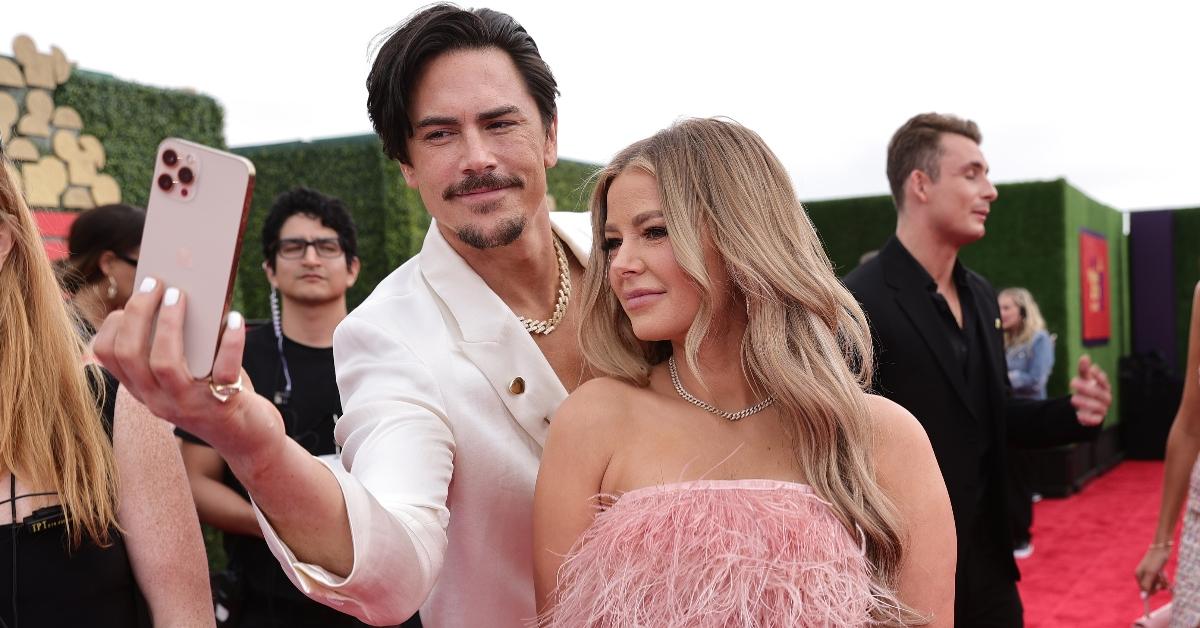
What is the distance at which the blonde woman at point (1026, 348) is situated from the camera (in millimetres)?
8750

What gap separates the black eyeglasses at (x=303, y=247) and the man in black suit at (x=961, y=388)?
1.96 metres

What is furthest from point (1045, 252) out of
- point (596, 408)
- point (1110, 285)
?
point (596, 408)

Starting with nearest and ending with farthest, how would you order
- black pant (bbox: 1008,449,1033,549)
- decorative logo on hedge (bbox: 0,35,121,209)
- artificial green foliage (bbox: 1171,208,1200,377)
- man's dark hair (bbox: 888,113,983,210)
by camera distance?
black pant (bbox: 1008,449,1033,549), man's dark hair (bbox: 888,113,983,210), decorative logo on hedge (bbox: 0,35,121,209), artificial green foliage (bbox: 1171,208,1200,377)

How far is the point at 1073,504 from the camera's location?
388 inches

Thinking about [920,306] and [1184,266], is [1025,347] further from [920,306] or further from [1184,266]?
[1184,266]

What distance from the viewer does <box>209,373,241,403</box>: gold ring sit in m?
1.06

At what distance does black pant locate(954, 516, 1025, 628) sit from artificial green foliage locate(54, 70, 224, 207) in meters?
5.00

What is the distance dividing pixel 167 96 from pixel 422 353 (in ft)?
17.5

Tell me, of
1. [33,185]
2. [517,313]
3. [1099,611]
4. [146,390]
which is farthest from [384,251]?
[146,390]

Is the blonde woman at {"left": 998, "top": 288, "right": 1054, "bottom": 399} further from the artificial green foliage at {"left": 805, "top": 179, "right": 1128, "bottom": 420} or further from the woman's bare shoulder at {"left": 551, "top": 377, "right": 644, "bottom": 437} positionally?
the woman's bare shoulder at {"left": 551, "top": 377, "right": 644, "bottom": 437}

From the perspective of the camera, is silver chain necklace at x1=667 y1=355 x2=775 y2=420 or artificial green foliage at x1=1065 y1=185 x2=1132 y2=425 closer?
silver chain necklace at x1=667 y1=355 x2=775 y2=420

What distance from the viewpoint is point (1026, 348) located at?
885 centimetres

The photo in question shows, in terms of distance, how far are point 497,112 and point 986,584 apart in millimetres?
2445

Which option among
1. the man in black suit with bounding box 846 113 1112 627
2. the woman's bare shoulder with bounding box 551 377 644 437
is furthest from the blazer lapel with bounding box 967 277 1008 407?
the woman's bare shoulder with bounding box 551 377 644 437
